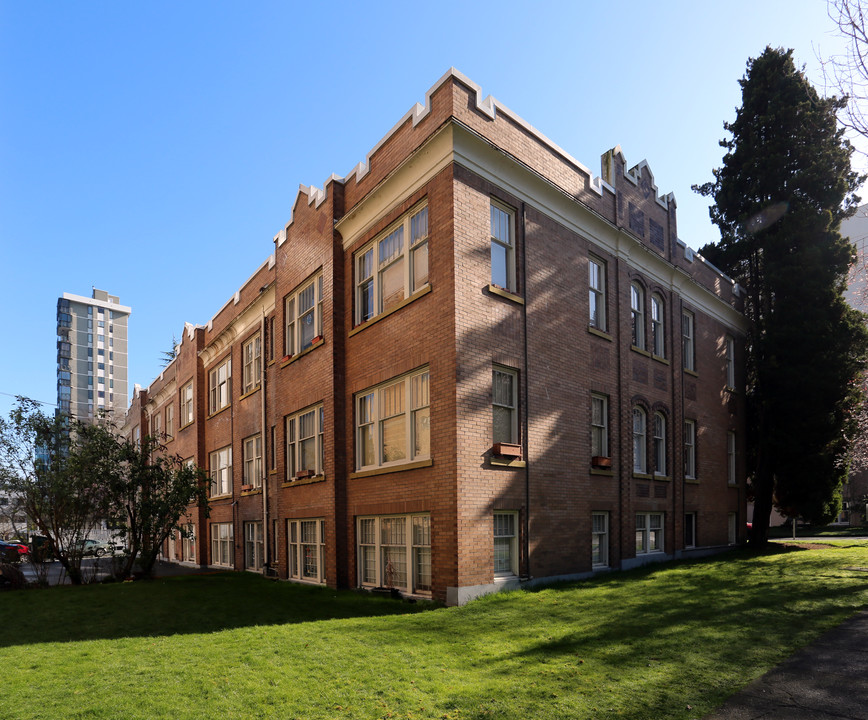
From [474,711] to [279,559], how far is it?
15.2 metres

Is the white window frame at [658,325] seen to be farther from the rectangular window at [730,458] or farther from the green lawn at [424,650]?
the green lawn at [424,650]

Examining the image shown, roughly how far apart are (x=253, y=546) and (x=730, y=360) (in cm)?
1942

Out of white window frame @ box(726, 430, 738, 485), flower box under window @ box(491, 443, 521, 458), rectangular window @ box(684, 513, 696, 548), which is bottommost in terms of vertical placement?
rectangular window @ box(684, 513, 696, 548)

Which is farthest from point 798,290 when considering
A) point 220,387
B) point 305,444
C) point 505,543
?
point 220,387

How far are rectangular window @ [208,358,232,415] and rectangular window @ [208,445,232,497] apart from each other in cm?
190

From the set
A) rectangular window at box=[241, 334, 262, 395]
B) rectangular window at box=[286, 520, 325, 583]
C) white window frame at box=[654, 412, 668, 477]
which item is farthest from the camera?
rectangular window at box=[241, 334, 262, 395]

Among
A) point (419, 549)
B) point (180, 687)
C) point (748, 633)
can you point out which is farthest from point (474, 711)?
point (419, 549)

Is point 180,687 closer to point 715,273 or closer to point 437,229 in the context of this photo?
point 437,229

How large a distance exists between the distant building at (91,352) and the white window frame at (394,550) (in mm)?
117082

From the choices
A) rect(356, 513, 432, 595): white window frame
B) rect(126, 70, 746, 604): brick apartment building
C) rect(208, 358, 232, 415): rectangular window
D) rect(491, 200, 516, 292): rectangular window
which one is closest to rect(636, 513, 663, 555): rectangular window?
rect(126, 70, 746, 604): brick apartment building

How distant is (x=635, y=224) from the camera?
20.0m

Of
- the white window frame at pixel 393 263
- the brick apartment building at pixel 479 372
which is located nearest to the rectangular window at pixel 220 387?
the brick apartment building at pixel 479 372

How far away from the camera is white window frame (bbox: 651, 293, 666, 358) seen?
20984 millimetres

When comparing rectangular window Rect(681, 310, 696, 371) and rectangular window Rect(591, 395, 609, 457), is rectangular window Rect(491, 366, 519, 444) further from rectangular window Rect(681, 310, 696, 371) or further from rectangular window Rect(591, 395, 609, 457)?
rectangular window Rect(681, 310, 696, 371)
